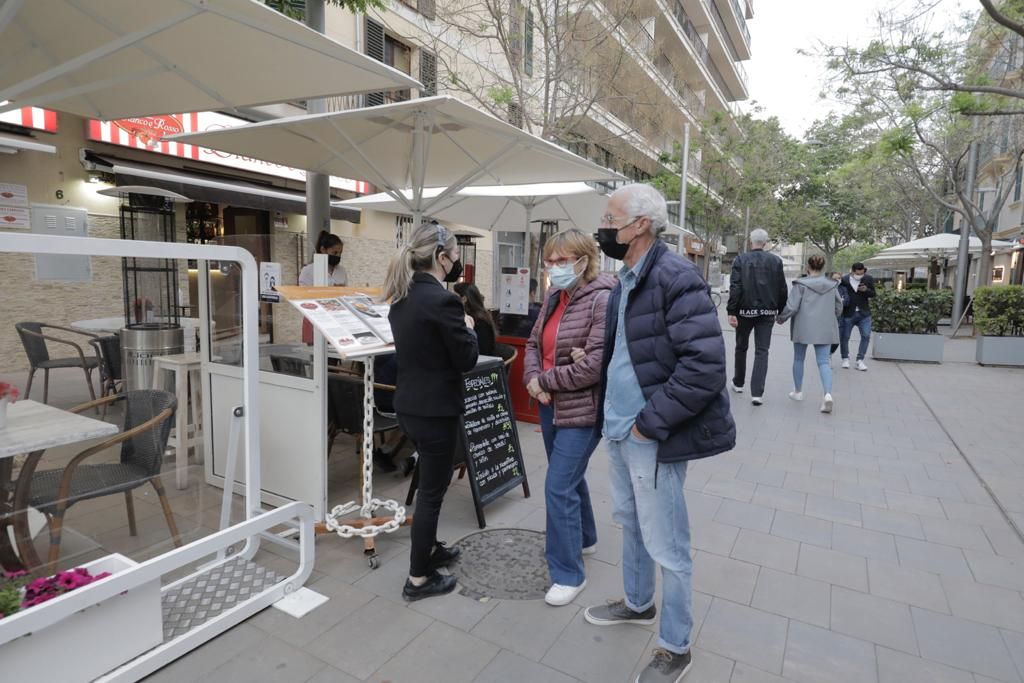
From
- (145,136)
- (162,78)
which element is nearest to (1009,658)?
(162,78)

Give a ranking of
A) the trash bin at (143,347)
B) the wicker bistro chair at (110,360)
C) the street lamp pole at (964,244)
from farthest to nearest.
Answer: the street lamp pole at (964,244) < the wicker bistro chair at (110,360) < the trash bin at (143,347)

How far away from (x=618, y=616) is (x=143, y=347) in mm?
4436

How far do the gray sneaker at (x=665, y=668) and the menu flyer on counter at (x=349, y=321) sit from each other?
2.03 meters

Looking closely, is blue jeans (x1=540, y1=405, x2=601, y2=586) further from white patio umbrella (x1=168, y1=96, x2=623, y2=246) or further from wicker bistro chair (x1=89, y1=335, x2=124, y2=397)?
wicker bistro chair (x1=89, y1=335, x2=124, y2=397)

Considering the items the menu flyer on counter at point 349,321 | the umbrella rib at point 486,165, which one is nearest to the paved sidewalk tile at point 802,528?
the menu flyer on counter at point 349,321

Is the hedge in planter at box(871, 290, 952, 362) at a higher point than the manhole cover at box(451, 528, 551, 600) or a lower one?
higher

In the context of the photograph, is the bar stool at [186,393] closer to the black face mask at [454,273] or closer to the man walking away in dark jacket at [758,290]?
the black face mask at [454,273]

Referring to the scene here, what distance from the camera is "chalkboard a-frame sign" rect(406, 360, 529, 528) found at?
3.94m

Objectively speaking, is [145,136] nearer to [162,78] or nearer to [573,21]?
[162,78]

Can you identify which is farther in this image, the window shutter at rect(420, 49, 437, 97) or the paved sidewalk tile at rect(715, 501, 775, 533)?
the window shutter at rect(420, 49, 437, 97)

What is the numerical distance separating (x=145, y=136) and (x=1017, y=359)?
15830 millimetres

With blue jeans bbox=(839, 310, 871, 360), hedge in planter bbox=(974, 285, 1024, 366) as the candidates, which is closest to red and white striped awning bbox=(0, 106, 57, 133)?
blue jeans bbox=(839, 310, 871, 360)

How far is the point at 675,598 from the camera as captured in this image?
245 centimetres

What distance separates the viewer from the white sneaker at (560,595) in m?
3.02
